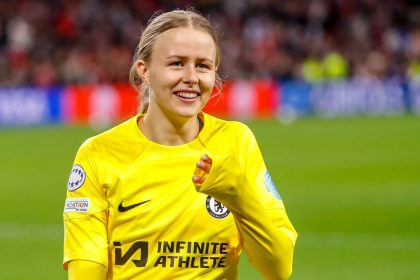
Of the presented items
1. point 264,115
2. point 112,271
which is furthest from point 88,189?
point 264,115

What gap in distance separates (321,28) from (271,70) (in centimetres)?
274

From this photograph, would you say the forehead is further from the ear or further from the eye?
the ear

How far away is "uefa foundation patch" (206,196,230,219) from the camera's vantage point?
13.1 ft

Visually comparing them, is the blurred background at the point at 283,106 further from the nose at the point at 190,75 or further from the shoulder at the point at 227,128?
the nose at the point at 190,75

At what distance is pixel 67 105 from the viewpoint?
25.6 m

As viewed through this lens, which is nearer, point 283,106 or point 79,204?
point 79,204

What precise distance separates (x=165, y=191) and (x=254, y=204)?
48cm

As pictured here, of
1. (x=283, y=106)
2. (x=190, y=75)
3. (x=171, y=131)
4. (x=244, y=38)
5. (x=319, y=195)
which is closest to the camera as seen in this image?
(x=190, y=75)

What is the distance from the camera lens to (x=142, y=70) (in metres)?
4.09

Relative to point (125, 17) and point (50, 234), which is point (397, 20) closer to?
point (125, 17)

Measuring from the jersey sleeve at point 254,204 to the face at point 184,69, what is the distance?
0.27 m

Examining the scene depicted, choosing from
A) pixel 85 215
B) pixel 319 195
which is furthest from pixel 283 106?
pixel 85 215

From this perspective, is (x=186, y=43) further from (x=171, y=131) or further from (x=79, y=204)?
(x=79, y=204)

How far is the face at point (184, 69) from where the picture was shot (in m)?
3.88
